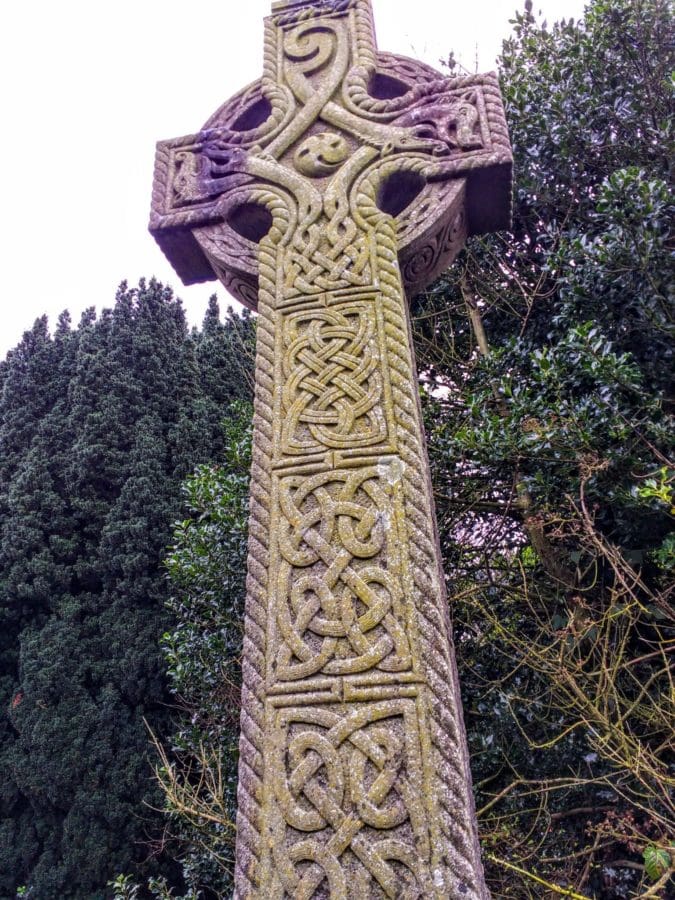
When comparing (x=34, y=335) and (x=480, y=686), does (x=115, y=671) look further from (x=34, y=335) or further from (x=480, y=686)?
(x=34, y=335)

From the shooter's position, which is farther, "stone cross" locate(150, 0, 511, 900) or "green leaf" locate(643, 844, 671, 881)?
"green leaf" locate(643, 844, 671, 881)

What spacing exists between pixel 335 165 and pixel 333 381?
95cm

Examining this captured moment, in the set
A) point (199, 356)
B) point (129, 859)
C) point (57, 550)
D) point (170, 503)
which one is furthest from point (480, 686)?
point (199, 356)

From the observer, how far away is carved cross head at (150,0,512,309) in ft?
8.10

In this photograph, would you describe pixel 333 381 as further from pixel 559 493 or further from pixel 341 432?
pixel 559 493

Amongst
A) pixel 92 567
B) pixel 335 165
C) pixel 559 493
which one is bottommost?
pixel 559 493

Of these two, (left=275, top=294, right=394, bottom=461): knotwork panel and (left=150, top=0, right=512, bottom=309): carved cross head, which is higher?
(left=150, top=0, right=512, bottom=309): carved cross head

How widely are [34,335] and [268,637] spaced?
7.92 m

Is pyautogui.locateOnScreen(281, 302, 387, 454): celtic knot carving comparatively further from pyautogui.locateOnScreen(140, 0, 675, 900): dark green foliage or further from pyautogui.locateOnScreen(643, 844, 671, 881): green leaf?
pyautogui.locateOnScreen(643, 844, 671, 881): green leaf

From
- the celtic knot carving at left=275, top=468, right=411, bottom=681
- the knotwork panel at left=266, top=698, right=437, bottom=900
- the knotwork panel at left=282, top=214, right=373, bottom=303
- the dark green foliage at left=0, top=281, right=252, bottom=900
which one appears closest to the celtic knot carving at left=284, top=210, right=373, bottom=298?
the knotwork panel at left=282, top=214, right=373, bottom=303

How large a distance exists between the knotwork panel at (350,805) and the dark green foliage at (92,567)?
429 cm

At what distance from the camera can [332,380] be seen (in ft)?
7.11

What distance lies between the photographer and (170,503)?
7273 mm

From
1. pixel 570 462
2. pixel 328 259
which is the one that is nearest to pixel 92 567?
pixel 570 462
